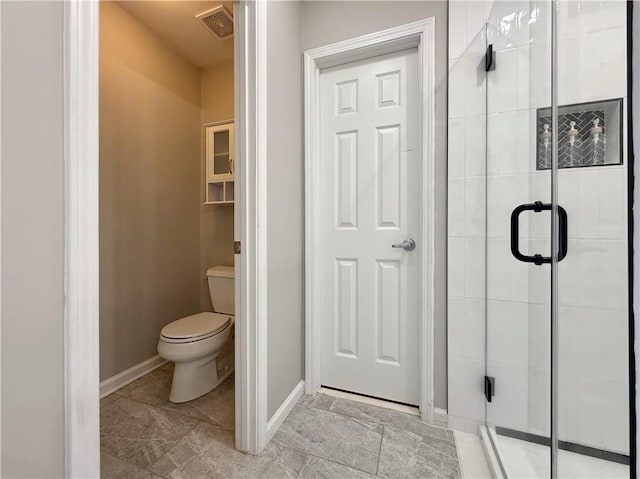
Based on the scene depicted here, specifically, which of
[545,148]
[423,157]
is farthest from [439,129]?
[545,148]

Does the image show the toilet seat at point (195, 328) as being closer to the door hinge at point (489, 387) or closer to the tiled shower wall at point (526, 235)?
the tiled shower wall at point (526, 235)

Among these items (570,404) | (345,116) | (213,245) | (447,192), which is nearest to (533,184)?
(447,192)

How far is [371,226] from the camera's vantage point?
1567 millimetres

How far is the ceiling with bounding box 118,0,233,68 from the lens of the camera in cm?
172

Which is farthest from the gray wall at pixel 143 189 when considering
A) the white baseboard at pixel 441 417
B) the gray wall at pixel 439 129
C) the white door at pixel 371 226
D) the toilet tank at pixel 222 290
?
the white baseboard at pixel 441 417

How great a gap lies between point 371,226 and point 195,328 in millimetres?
1252

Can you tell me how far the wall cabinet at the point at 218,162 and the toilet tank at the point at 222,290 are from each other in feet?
2.03

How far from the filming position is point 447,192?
135 centimetres

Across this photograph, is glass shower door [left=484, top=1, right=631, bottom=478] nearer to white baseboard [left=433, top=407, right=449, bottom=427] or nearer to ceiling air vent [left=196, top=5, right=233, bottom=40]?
white baseboard [left=433, top=407, right=449, bottom=427]

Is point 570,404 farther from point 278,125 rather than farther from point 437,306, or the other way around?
point 278,125

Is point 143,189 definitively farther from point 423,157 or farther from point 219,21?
point 423,157

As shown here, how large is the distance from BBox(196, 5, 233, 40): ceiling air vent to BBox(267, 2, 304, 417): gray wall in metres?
0.57

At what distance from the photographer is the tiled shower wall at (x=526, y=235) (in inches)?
31.7

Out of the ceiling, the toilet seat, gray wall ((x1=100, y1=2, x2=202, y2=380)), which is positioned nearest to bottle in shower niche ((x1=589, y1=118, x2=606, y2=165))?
the toilet seat
